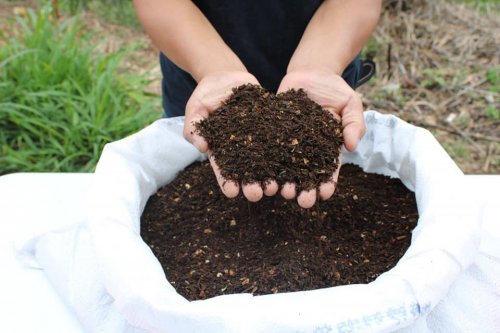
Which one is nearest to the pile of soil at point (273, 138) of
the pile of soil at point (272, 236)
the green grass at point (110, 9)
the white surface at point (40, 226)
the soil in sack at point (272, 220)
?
the soil in sack at point (272, 220)

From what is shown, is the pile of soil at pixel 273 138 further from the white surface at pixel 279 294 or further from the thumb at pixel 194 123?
the white surface at pixel 279 294

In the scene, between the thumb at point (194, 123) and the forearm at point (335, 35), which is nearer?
the thumb at point (194, 123)

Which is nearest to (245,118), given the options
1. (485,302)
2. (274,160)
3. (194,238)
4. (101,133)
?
(274,160)

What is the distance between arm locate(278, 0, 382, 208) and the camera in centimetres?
111

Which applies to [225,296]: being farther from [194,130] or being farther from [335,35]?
[335,35]

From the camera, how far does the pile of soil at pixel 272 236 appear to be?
37.2 inches

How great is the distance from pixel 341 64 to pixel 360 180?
0.91 feet

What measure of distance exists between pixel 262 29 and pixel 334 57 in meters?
0.23

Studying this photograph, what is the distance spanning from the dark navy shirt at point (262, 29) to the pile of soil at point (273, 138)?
0.32 meters

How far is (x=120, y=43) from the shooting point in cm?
330

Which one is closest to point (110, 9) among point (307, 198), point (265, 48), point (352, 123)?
point (265, 48)

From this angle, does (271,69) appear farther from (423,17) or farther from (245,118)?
(423,17)

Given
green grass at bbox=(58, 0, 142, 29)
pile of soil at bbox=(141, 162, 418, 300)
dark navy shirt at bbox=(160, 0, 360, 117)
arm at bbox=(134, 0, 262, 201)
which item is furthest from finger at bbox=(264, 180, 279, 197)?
green grass at bbox=(58, 0, 142, 29)

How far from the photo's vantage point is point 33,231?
1114mm
